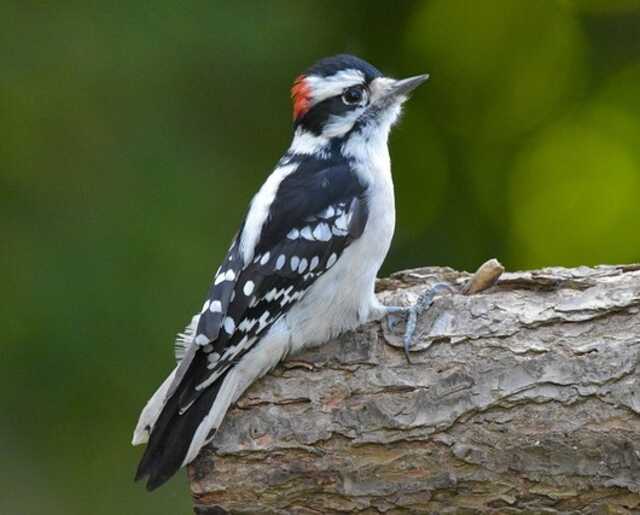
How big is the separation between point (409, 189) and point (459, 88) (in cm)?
55

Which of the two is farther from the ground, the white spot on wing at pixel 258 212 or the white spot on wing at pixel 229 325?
the white spot on wing at pixel 258 212

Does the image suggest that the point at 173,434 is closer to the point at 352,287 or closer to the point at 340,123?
the point at 352,287

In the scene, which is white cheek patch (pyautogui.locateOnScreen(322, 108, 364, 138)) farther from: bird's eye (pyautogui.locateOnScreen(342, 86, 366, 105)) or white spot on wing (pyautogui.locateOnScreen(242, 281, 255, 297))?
white spot on wing (pyautogui.locateOnScreen(242, 281, 255, 297))

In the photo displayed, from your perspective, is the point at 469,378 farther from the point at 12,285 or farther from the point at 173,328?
the point at 12,285

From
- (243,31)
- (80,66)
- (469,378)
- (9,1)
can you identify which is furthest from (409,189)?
(469,378)

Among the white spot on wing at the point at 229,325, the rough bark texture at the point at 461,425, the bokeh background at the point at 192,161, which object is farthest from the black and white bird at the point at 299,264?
the bokeh background at the point at 192,161

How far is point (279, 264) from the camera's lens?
3.83 m

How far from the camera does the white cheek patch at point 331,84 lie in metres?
4.17

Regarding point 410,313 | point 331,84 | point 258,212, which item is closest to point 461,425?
point 410,313

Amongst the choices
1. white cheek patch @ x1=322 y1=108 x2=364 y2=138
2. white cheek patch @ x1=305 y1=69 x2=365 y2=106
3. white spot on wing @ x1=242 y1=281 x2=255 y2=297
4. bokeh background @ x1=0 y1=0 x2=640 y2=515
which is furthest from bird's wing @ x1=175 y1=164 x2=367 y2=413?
bokeh background @ x1=0 y1=0 x2=640 y2=515

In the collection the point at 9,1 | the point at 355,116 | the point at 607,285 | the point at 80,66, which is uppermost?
the point at 9,1

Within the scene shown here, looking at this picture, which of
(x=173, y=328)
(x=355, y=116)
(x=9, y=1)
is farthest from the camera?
(x=9, y=1)

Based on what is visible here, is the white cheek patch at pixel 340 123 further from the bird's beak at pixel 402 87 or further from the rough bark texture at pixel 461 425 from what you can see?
the rough bark texture at pixel 461 425

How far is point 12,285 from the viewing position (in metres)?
5.30
